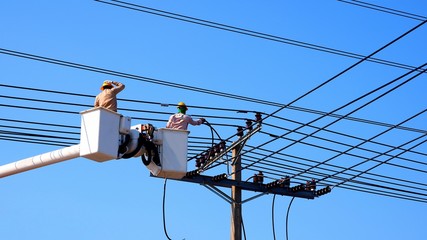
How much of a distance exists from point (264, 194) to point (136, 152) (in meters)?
8.50

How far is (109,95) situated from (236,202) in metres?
6.55

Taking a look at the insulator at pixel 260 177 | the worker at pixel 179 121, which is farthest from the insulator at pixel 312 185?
the worker at pixel 179 121

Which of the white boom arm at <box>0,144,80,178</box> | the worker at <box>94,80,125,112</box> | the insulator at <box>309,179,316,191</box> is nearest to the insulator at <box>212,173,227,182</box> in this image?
the insulator at <box>309,179,316,191</box>

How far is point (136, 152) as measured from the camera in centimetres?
1255

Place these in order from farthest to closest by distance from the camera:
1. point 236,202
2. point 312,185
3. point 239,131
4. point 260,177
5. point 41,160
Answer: point 312,185 → point 260,177 → point 236,202 → point 239,131 → point 41,160

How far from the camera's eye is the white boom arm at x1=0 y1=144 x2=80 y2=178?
1184 centimetres

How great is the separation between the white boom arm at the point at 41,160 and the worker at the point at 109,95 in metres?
1.97

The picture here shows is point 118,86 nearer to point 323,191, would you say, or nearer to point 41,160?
point 41,160

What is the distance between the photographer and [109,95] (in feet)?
46.0

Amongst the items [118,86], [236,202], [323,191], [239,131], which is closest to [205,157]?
[239,131]

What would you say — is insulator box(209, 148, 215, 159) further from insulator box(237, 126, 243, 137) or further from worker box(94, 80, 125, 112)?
worker box(94, 80, 125, 112)

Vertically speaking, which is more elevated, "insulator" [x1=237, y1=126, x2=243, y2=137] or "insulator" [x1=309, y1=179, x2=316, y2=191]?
"insulator" [x1=237, y1=126, x2=243, y2=137]

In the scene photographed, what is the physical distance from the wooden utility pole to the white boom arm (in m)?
7.83

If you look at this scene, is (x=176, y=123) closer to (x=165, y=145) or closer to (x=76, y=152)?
(x=165, y=145)
